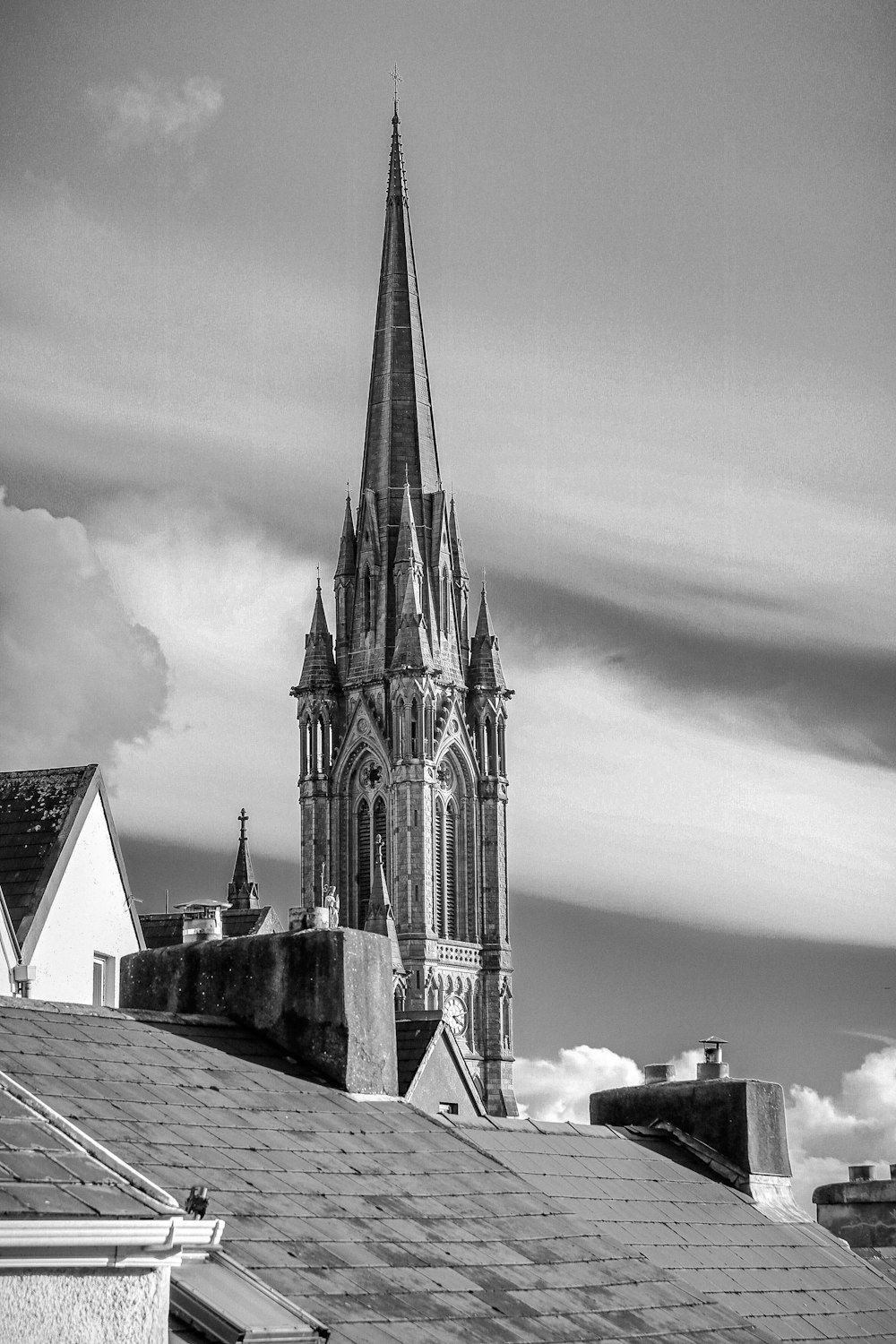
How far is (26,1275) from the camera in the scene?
6336mm

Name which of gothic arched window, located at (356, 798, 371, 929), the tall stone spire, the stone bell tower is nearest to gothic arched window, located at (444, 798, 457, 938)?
the stone bell tower

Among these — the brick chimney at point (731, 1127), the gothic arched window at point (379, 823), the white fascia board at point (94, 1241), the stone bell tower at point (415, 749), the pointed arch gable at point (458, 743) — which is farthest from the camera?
the pointed arch gable at point (458, 743)

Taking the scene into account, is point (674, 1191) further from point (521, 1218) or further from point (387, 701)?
point (387, 701)

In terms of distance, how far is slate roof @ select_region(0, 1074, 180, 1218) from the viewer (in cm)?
661

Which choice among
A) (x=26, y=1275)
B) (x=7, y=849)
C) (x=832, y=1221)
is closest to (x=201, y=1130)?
(x=26, y=1275)

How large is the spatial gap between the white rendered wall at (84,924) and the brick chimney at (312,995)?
11386 mm

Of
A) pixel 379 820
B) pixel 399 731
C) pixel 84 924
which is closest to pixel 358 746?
pixel 399 731

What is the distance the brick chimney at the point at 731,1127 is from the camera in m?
16.1

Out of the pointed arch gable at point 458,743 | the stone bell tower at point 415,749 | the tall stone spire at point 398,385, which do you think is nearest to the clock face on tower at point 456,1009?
the stone bell tower at point 415,749

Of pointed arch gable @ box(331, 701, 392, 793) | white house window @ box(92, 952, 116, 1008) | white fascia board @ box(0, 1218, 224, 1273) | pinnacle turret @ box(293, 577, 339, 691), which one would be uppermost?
pinnacle turret @ box(293, 577, 339, 691)

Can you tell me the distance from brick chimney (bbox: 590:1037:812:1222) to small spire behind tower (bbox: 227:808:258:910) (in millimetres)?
70256

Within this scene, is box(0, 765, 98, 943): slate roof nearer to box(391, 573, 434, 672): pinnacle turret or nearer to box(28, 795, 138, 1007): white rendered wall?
box(28, 795, 138, 1007): white rendered wall

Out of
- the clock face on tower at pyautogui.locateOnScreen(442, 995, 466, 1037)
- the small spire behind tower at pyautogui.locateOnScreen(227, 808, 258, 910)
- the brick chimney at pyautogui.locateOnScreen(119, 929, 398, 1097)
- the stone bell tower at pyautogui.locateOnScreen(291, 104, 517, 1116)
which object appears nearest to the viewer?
the brick chimney at pyautogui.locateOnScreen(119, 929, 398, 1097)

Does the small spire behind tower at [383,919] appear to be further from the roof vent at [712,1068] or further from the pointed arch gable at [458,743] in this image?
the roof vent at [712,1068]
